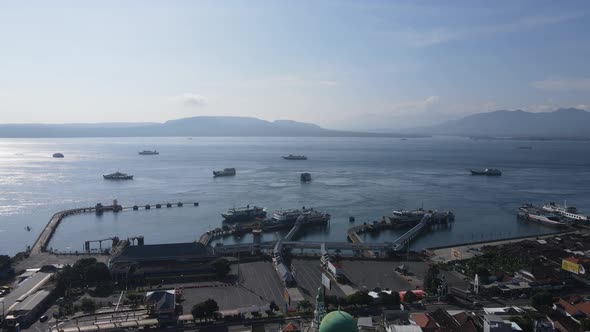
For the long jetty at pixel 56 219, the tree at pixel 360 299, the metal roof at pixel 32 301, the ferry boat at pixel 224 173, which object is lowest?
the long jetty at pixel 56 219

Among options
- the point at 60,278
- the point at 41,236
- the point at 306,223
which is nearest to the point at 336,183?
the point at 306,223

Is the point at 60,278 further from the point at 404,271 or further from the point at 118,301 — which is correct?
the point at 404,271

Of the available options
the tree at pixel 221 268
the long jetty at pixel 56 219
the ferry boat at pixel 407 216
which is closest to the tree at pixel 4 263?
the long jetty at pixel 56 219

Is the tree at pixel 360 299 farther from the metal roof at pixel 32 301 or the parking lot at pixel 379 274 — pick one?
the metal roof at pixel 32 301

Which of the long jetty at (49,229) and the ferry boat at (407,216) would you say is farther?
the ferry boat at (407,216)

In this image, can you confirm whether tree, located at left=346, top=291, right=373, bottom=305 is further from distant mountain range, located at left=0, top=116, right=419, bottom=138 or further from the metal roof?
distant mountain range, located at left=0, top=116, right=419, bottom=138

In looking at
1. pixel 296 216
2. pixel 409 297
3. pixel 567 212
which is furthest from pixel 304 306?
pixel 567 212

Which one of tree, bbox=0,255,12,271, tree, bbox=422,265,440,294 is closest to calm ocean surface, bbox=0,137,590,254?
tree, bbox=0,255,12,271

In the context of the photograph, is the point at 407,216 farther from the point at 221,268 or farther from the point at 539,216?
the point at 221,268
